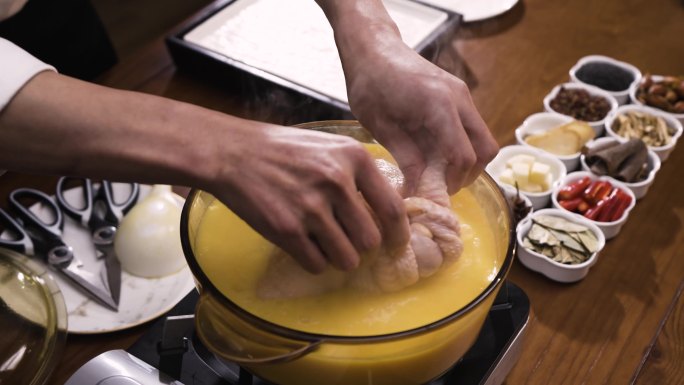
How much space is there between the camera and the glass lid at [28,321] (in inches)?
40.9

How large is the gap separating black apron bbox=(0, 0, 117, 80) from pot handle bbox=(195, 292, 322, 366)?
136 cm

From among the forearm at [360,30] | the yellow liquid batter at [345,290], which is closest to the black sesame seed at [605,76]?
the forearm at [360,30]

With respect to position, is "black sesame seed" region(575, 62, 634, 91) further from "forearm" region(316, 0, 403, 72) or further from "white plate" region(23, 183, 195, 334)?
"white plate" region(23, 183, 195, 334)

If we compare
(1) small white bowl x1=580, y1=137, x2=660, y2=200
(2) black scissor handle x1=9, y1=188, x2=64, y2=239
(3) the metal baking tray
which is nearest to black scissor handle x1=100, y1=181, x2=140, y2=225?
(2) black scissor handle x1=9, y1=188, x2=64, y2=239

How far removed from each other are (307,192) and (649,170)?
1.18 metres

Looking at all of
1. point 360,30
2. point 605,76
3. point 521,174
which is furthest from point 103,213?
point 605,76

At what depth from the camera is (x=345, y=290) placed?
81 cm

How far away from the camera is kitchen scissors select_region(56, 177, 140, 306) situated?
50.0 inches

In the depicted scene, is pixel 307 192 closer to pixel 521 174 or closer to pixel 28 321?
pixel 28 321

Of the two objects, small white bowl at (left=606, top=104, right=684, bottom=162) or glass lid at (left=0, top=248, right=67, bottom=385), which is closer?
glass lid at (left=0, top=248, right=67, bottom=385)

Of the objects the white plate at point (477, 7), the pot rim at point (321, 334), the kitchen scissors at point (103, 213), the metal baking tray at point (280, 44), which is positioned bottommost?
the kitchen scissors at point (103, 213)

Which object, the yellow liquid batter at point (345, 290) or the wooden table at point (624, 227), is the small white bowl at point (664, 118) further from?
the yellow liquid batter at point (345, 290)

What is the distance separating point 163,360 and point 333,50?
3.84ft

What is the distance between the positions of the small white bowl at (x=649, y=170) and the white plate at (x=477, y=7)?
0.64 meters
